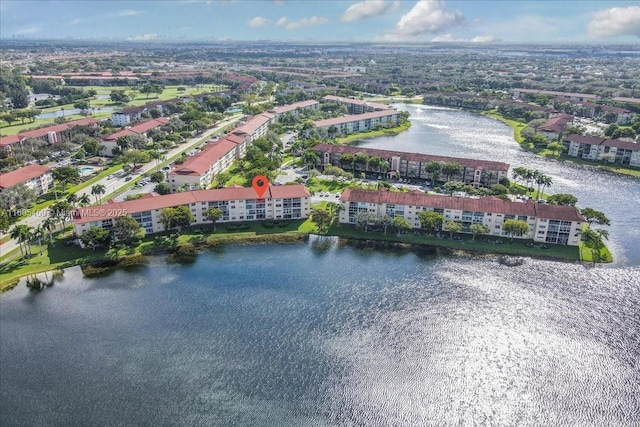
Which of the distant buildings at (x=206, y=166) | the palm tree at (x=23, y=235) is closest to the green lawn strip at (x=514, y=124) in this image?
the distant buildings at (x=206, y=166)

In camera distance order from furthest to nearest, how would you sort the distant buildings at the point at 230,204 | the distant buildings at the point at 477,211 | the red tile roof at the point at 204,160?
1. the red tile roof at the point at 204,160
2. the distant buildings at the point at 230,204
3. the distant buildings at the point at 477,211

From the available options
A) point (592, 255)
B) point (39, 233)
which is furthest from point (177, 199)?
point (592, 255)

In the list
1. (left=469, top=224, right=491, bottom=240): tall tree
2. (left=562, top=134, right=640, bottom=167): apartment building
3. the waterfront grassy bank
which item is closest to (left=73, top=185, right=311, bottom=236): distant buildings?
the waterfront grassy bank

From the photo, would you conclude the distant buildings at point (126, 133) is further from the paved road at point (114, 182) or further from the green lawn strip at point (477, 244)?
the green lawn strip at point (477, 244)

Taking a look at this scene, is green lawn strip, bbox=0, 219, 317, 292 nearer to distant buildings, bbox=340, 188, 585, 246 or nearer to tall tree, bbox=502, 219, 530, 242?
distant buildings, bbox=340, 188, 585, 246

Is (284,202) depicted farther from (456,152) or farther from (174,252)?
(456,152)

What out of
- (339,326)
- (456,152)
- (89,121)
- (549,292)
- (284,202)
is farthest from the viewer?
(89,121)

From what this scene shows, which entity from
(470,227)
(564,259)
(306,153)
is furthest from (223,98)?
(564,259)
